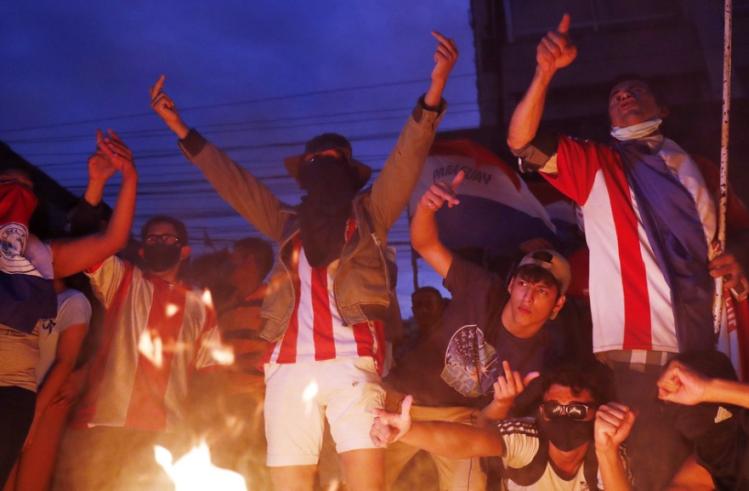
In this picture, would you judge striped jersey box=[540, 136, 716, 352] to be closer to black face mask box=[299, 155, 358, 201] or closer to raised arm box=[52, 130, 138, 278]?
black face mask box=[299, 155, 358, 201]

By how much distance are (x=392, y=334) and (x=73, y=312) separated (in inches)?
79.4

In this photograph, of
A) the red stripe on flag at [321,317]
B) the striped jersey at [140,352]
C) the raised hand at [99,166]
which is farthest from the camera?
the striped jersey at [140,352]

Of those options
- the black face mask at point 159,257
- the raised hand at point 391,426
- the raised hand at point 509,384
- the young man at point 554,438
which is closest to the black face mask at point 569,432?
the young man at point 554,438

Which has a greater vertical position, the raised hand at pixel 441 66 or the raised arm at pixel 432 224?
the raised hand at pixel 441 66

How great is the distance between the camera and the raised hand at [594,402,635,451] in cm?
327

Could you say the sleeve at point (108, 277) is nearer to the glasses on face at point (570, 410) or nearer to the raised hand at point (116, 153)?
the raised hand at point (116, 153)

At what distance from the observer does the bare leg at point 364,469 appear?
→ 3436mm

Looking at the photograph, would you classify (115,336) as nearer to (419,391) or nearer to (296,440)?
(296,440)

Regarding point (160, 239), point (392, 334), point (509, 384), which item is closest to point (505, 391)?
point (509, 384)

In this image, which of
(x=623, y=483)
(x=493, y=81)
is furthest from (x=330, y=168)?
(x=493, y=81)

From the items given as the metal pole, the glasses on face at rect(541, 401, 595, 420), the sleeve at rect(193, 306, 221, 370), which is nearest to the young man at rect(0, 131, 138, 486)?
the sleeve at rect(193, 306, 221, 370)

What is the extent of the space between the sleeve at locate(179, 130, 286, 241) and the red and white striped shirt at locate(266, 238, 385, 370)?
14.6 inches

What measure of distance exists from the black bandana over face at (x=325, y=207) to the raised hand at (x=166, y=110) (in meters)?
0.70

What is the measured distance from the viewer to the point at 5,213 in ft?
12.5
